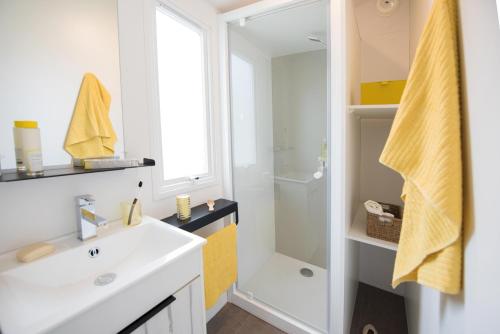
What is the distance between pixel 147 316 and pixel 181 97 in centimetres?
122

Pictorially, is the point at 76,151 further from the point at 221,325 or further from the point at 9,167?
the point at 221,325

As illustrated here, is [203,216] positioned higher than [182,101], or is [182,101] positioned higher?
[182,101]

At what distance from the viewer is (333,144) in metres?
1.29

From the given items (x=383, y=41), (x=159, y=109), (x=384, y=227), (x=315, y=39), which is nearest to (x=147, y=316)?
(x=159, y=109)

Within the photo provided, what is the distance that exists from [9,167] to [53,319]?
0.60 m

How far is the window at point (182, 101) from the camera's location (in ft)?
4.45

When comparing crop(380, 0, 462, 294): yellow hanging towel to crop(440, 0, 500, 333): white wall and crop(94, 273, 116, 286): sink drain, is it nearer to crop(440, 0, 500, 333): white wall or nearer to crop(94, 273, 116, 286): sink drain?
crop(440, 0, 500, 333): white wall

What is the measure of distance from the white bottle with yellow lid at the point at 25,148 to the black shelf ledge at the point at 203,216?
24.9 inches

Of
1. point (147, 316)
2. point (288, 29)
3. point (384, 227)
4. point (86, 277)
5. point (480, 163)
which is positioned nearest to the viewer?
point (480, 163)

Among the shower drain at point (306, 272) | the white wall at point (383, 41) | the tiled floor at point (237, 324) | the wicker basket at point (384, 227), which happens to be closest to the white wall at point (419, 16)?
the white wall at point (383, 41)

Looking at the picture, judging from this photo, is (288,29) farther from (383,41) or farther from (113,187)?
(113,187)

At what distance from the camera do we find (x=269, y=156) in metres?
1.97

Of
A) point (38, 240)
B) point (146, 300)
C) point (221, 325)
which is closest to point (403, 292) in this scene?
point (221, 325)

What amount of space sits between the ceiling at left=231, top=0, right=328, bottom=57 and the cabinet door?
5.15ft
